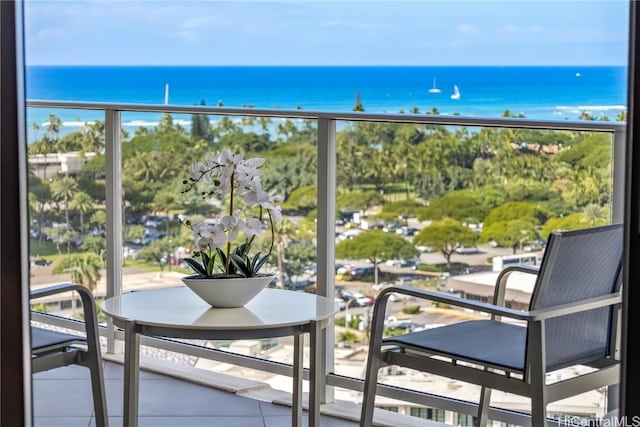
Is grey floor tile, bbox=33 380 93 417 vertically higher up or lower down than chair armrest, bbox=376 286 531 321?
lower down

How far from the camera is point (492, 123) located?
104 inches

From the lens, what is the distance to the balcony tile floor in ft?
9.50

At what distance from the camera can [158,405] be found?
3053 mm

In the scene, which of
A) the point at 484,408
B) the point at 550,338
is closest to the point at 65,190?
the point at 484,408

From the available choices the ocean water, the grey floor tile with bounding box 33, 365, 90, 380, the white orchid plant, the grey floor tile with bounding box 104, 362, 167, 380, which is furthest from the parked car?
the ocean water

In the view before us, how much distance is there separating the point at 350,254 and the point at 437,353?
821 millimetres

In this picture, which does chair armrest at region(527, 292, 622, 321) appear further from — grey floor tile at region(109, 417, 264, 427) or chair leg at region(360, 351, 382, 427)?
grey floor tile at region(109, 417, 264, 427)

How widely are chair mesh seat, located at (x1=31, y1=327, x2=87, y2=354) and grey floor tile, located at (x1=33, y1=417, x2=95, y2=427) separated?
582 millimetres

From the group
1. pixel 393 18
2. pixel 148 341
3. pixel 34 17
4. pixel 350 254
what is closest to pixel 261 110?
pixel 350 254

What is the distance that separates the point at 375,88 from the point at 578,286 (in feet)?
51.3

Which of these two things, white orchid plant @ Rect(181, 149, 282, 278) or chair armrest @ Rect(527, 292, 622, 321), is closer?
chair armrest @ Rect(527, 292, 622, 321)

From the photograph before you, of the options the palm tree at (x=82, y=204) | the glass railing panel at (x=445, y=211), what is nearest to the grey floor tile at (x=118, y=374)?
the palm tree at (x=82, y=204)

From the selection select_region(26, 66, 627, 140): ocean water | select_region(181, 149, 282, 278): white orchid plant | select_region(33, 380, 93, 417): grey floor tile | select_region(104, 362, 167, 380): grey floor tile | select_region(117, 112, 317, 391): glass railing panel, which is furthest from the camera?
select_region(26, 66, 627, 140): ocean water

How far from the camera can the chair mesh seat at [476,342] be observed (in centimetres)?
216
